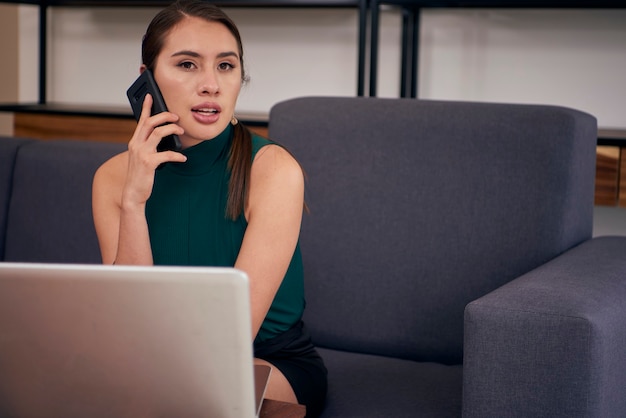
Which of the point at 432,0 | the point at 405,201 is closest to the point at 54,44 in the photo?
the point at 432,0

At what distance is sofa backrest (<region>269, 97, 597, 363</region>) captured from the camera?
6.49ft

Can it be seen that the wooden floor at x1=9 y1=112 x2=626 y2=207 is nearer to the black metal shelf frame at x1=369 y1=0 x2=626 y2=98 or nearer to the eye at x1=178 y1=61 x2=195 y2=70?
the black metal shelf frame at x1=369 y1=0 x2=626 y2=98

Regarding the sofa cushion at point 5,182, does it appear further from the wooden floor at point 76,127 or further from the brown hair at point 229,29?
the wooden floor at point 76,127

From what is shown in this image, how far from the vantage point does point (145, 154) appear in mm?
1605

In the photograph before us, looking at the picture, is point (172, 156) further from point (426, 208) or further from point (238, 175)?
point (426, 208)

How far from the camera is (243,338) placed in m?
0.91

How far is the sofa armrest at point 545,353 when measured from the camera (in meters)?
1.49

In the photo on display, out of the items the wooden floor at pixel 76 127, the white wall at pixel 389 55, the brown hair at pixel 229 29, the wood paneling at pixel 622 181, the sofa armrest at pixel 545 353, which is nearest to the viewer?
the sofa armrest at pixel 545 353

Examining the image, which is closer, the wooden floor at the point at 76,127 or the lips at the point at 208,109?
the lips at the point at 208,109

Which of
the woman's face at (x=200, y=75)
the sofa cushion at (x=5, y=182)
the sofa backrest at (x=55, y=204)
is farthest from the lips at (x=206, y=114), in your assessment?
the sofa cushion at (x=5, y=182)

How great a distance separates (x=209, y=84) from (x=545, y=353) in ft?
2.29

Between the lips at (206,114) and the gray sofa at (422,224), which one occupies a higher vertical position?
the lips at (206,114)

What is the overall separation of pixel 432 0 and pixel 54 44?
1.75 meters

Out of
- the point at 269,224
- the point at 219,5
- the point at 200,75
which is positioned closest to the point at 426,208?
the point at 269,224
